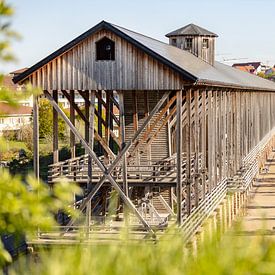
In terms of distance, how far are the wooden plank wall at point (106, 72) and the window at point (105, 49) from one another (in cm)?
13

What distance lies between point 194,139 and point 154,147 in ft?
9.46

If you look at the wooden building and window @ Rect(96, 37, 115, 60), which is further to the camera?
window @ Rect(96, 37, 115, 60)

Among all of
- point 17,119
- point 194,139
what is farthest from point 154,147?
point 17,119

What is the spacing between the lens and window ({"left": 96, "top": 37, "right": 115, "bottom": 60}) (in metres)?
19.5

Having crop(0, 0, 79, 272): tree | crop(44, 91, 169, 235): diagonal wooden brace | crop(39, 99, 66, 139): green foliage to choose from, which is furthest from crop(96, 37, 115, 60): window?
crop(39, 99, 66, 139): green foliage

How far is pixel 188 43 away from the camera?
37.5 meters

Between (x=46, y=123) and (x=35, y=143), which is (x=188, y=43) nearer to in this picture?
(x=35, y=143)

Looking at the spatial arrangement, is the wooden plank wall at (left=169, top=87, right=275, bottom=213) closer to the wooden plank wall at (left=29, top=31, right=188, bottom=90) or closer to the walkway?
the wooden plank wall at (left=29, top=31, right=188, bottom=90)

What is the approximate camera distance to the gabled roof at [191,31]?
37312 mm

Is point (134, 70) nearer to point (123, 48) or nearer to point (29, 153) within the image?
point (123, 48)

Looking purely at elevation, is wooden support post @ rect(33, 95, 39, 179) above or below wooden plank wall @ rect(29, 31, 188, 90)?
below

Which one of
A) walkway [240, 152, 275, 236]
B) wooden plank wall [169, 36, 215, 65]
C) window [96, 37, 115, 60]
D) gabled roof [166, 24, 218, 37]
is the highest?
gabled roof [166, 24, 218, 37]

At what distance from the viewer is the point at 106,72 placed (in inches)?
768

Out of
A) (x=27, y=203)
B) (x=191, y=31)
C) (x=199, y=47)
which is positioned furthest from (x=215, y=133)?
(x=27, y=203)
